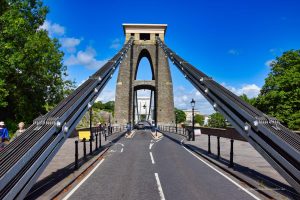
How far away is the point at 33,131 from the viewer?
9.08 metres

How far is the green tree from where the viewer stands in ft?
84.1

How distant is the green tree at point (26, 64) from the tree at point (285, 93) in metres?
24.9

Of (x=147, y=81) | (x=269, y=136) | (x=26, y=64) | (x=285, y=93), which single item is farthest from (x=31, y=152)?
(x=147, y=81)

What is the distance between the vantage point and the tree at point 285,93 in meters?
39.0

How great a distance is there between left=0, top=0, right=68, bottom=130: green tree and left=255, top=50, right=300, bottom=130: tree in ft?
81.8

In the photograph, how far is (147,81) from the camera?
81.6 metres

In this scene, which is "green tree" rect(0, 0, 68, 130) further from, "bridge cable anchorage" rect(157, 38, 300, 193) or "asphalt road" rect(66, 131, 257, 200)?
"bridge cable anchorage" rect(157, 38, 300, 193)

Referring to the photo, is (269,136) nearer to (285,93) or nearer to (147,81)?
(285,93)

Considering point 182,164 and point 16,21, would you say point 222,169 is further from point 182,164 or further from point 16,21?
point 16,21

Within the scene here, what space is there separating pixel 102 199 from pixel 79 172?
410cm

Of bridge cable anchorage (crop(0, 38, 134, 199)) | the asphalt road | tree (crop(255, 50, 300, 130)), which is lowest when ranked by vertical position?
the asphalt road

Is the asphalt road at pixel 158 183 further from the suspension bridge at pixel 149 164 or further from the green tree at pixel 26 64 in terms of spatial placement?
the green tree at pixel 26 64

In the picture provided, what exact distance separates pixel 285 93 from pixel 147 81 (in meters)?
45.2

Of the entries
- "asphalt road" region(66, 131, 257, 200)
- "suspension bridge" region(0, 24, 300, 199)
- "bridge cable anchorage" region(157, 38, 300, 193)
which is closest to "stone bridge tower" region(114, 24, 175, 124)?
"suspension bridge" region(0, 24, 300, 199)
